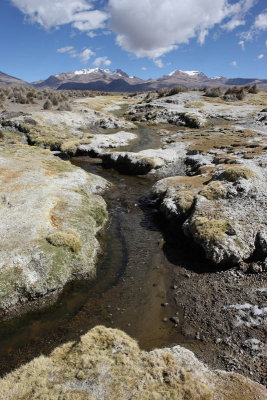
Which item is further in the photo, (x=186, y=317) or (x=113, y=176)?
(x=113, y=176)

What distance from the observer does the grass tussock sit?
69.0 feet

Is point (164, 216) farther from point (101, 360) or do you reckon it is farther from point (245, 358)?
point (101, 360)

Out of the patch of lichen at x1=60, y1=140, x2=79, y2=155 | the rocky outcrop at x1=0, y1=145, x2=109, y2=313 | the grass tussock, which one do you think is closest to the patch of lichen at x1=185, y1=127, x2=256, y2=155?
the patch of lichen at x1=60, y1=140, x2=79, y2=155

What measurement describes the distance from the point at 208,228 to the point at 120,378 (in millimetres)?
15160

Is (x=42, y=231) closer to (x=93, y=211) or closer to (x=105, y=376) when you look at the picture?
(x=93, y=211)

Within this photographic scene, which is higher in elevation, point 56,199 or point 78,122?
point 78,122

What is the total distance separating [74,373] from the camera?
11547mm

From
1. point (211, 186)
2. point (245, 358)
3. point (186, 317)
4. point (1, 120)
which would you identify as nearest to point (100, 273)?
point (186, 317)

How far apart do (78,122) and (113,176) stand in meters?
42.5

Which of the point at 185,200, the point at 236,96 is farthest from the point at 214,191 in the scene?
the point at 236,96

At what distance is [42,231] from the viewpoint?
21922 mm

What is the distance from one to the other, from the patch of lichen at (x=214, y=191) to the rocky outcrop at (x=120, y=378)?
18851 mm

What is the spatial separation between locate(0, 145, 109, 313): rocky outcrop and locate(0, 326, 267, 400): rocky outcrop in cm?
632

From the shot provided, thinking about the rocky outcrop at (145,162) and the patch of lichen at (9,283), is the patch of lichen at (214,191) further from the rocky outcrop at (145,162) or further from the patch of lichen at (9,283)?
the patch of lichen at (9,283)
